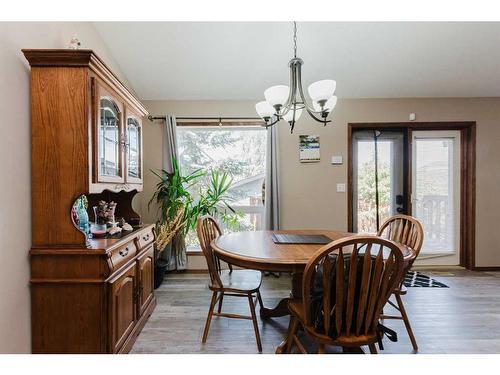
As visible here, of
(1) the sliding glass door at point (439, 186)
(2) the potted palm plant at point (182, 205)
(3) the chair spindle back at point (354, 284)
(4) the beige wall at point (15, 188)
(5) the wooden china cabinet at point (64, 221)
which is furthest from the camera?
(1) the sliding glass door at point (439, 186)

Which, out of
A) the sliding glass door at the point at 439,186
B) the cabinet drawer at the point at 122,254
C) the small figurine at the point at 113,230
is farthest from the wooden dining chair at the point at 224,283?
the sliding glass door at the point at 439,186

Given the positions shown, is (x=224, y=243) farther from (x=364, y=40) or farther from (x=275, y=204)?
(x=364, y=40)

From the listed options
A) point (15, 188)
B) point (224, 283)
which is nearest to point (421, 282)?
point (224, 283)

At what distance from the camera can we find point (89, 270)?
145 centimetres

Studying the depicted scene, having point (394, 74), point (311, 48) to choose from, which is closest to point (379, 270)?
point (311, 48)

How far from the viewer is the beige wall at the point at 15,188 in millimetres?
1307

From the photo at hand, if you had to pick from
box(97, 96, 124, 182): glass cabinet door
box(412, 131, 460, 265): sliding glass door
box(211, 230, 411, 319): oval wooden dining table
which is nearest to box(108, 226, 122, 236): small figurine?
box(97, 96, 124, 182): glass cabinet door

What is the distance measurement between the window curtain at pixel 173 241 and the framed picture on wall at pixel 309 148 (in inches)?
64.3

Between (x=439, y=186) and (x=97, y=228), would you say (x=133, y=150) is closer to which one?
(x=97, y=228)

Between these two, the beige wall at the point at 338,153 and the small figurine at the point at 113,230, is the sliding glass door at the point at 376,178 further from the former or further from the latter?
A: the small figurine at the point at 113,230

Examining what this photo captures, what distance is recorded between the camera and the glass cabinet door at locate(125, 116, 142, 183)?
2066 millimetres

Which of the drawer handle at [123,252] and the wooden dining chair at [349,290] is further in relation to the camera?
the drawer handle at [123,252]
